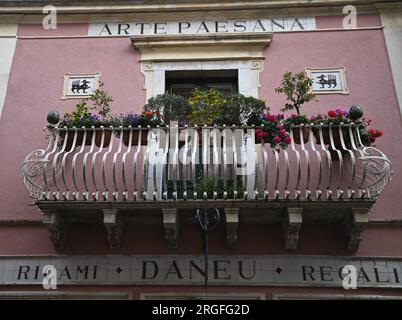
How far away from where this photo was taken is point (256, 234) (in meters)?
8.06

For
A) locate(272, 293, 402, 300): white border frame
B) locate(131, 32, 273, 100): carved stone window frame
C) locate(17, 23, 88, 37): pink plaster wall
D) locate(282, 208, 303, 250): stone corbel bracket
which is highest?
locate(17, 23, 88, 37): pink plaster wall

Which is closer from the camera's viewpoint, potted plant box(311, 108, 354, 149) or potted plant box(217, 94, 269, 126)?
potted plant box(311, 108, 354, 149)

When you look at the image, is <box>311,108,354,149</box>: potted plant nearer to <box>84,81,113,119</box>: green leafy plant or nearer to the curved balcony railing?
the curved balcony railing

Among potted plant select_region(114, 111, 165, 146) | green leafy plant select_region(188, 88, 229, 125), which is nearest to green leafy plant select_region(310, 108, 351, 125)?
green leafy plant select_region(188, 88, 229, 125)

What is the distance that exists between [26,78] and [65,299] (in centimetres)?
388

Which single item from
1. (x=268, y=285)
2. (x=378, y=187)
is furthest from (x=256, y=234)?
(x=378, y=187)

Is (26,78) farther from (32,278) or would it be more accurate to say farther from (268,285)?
(268,285)

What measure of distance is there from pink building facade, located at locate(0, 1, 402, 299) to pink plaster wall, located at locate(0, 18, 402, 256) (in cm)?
2

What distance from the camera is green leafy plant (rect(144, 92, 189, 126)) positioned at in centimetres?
849

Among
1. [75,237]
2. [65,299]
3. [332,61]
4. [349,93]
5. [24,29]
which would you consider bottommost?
[65,299]

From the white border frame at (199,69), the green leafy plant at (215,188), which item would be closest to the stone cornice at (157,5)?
the white border frame at (199,69)

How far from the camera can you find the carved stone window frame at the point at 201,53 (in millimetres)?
9711

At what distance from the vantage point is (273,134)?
7.91 meters

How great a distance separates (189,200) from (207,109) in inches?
57.6
